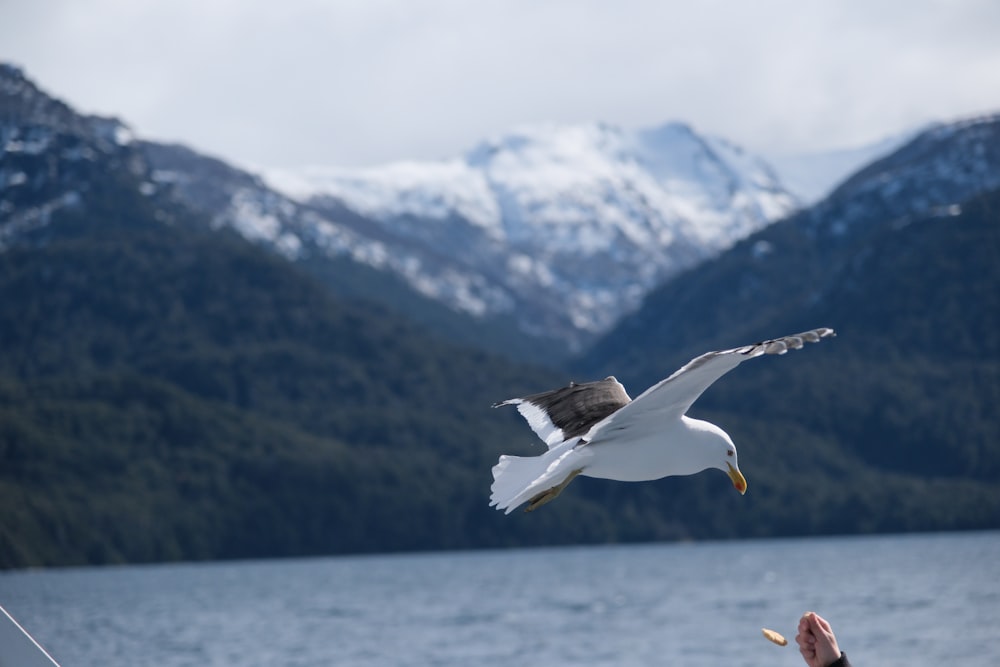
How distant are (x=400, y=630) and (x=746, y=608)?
24334 mm

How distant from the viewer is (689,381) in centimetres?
913

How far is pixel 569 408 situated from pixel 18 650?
6.53 m

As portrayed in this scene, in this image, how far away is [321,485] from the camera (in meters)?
192

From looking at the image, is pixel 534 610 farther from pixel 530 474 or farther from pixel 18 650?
pixel 18 650

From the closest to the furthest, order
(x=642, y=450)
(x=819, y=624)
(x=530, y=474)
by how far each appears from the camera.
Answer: (x=819, y=624) → (x=642, y=450) → (x=530, y=474)

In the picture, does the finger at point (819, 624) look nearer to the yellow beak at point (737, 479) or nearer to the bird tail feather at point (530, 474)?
the bird tail feather at point (530, 474)

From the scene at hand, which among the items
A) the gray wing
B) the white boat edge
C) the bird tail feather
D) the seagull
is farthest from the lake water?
the white boat edge

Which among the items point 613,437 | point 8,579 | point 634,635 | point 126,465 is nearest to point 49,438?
point 126,465

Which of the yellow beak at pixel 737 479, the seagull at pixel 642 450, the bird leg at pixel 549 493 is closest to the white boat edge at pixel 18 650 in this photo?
the seagull at pixel 642 450

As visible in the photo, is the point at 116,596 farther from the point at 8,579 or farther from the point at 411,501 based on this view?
the point at 411,501

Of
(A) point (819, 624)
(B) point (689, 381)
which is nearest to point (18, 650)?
(A) point (819, 624)

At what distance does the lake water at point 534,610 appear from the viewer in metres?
75.6

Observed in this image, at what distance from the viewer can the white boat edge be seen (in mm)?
4988

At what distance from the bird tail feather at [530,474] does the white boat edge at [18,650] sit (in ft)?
11.6
